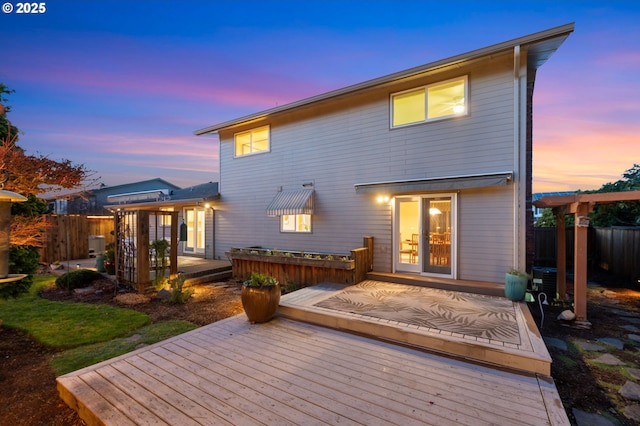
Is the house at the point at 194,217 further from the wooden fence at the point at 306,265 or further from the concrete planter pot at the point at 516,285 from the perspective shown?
the concrete planter pot at the point at 516,285

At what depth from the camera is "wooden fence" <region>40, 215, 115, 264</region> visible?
12.2m

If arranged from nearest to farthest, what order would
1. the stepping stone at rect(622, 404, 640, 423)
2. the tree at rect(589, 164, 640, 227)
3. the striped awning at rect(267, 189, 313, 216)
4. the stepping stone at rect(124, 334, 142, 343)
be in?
the stepping stone at rect(622, 404, 640, 423) → the stepping stone at rect(124, 334, 142, 343) → the striped awning at rect(267, 189, 313, 216) → the tree at rect(589, 164, 640, 227)

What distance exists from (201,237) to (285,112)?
23.8 feet

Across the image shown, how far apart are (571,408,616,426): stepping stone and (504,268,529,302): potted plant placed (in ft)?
10.1

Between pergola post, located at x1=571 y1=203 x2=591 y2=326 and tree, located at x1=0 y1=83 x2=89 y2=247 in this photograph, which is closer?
tree, located at x1=0 y1=83 x2=89 y2=247

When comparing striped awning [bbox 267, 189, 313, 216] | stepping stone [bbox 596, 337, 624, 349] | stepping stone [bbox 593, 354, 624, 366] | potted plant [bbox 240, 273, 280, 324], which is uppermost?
striped awning [bbox 267, 189, 313, 216]

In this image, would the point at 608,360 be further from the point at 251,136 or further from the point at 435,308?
the point at 251,136

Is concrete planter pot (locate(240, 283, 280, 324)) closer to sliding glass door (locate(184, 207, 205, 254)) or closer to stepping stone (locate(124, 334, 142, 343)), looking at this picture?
stepping stone (locate(124, 334, 142, 343))

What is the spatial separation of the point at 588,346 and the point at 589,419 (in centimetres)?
251

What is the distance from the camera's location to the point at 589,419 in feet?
9.27

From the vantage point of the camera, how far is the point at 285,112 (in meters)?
9.95

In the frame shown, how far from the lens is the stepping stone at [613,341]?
4.59 meters

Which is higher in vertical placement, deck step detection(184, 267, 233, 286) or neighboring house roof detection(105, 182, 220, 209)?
neighboring house roof detection(105, 182, 220, 209)

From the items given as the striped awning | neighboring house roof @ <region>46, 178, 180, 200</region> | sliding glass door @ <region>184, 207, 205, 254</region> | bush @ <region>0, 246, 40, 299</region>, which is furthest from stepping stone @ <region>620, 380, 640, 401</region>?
neighboring house roof @ <region>46, 178, 180, 200</region>
